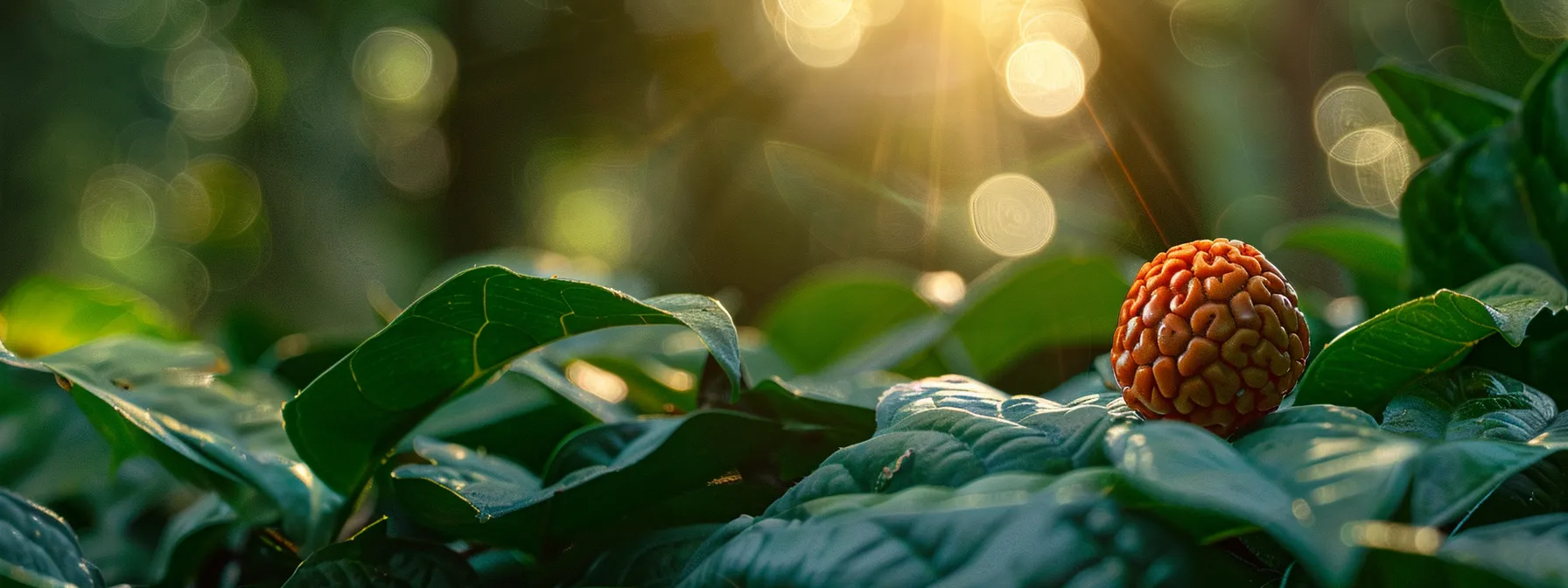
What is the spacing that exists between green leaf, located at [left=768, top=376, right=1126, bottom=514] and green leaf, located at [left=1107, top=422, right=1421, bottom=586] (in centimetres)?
3

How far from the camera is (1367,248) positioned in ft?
2.09

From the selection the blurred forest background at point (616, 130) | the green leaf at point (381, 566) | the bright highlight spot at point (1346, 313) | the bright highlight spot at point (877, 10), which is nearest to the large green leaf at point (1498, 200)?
the bright highlight spot at point (1346, 313)

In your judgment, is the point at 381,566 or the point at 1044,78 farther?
the point at 1044,78

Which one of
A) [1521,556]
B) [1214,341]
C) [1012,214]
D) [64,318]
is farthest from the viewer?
[1012,214]

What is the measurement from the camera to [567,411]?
20.3 inches

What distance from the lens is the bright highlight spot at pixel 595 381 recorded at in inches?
30.3

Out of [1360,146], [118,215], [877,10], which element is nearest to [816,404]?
[877,10]

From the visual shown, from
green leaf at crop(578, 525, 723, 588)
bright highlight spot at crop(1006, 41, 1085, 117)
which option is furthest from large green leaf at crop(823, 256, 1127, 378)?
bright highlight spot at crop(1006, 41, 1085, 117)

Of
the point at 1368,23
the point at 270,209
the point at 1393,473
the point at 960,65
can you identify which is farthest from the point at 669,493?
the point at 270,209

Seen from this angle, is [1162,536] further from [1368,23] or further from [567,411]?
[1368,23]

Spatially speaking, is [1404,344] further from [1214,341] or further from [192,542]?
[192,542]

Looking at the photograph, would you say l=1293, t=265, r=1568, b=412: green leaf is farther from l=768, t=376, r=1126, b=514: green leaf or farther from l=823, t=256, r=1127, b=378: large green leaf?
l=823, t=256, r=1127, b=378: large green leaf

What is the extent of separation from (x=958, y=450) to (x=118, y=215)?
286cm

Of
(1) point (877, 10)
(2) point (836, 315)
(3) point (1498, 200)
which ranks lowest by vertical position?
→ (2) point (836, 315)
